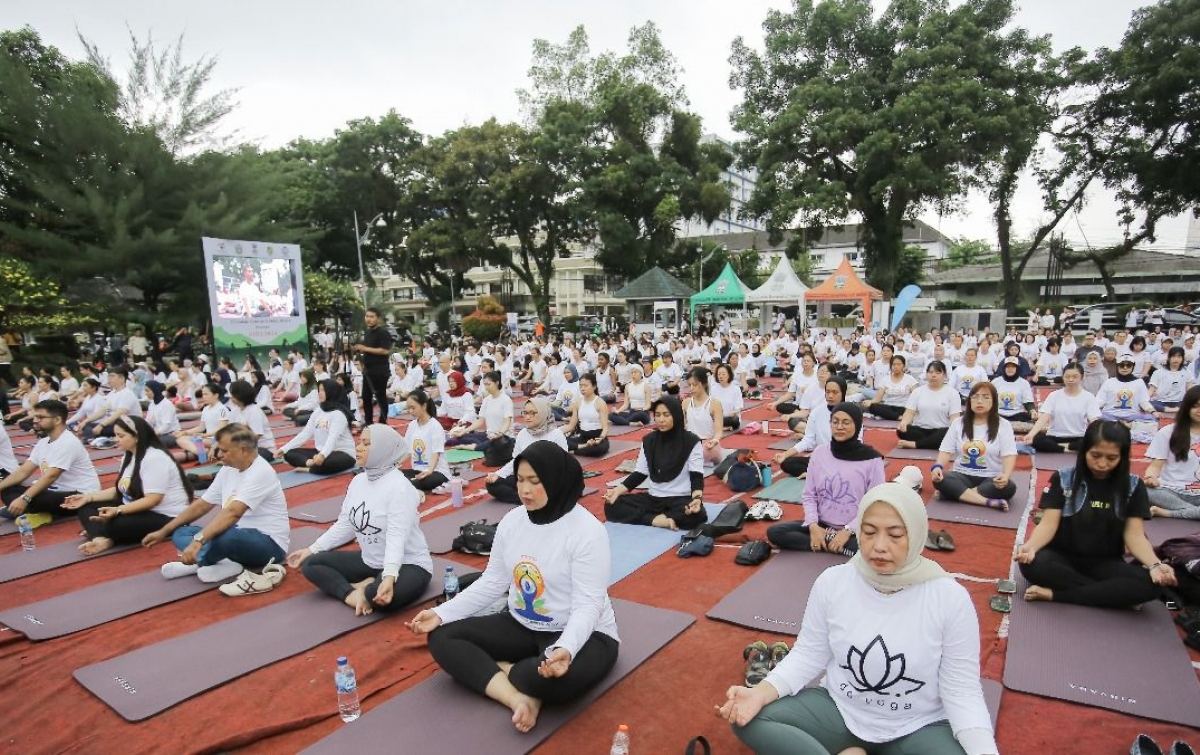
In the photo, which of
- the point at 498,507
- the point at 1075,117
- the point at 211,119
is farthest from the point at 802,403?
the point at 1075,117

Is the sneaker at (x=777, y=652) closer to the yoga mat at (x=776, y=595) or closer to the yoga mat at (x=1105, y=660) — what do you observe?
the yoga mat at (x=776, y=595)

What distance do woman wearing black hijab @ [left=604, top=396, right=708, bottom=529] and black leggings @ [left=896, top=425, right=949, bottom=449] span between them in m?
3.57

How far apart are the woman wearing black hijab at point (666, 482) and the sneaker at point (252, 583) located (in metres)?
2.47

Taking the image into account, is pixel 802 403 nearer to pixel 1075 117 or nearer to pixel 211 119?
pixel 211 119

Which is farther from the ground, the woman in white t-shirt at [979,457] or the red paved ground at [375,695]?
the woman in white t-shirt at [979,457]

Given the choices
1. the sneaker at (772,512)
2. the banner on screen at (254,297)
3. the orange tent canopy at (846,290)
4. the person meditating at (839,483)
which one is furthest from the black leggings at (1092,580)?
the orange tent canopy at (846,290)

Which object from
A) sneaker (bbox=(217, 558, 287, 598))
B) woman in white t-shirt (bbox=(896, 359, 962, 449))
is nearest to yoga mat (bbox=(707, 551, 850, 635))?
sneaker (bbox=(217, 558, 287, 598))

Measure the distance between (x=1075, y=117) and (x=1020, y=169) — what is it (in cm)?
237

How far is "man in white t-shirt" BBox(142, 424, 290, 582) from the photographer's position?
4.07 metres

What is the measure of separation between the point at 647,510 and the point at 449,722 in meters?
2.72

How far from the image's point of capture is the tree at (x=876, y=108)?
65.2 feet

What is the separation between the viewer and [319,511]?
604 centimetres

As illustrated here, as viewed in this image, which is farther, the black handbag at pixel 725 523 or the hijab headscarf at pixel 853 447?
the black handbag at pixel 725 523

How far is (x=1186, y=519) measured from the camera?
4.54 meters
